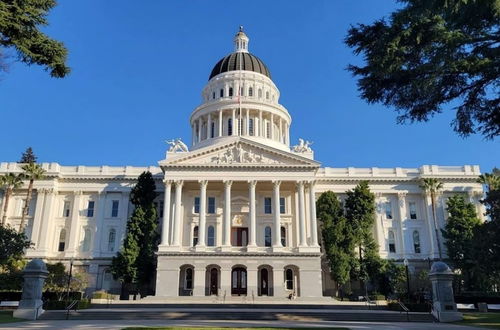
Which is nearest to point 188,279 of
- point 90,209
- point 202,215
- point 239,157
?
point 202,215

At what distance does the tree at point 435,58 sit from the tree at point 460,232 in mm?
31713

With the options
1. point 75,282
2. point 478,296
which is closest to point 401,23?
point 478,296

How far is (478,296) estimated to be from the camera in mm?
38500

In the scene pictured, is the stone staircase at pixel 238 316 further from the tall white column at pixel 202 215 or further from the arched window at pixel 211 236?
the arched window at pixel 211 236

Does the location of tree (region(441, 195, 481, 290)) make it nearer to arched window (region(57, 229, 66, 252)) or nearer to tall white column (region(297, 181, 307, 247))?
tall white column (region(297, 181, 307, 247))

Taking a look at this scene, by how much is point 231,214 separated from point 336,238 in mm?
12429

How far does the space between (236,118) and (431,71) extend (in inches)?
1828

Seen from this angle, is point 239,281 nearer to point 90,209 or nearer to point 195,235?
point 195,235

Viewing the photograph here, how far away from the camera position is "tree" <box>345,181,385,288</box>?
46625 mm

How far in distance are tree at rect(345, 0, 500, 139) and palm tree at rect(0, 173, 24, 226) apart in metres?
46.3

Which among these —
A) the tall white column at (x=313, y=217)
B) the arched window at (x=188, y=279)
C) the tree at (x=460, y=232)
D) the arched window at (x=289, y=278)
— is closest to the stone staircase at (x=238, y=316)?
the tall white column at (x=313, y=217)

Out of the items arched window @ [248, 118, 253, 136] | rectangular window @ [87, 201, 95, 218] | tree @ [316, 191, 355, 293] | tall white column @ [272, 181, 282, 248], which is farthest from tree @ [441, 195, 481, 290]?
rectangular window @ [87, 201, 95, 218]

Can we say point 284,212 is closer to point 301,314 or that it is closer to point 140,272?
point 140,272

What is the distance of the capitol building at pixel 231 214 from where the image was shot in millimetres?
45219
